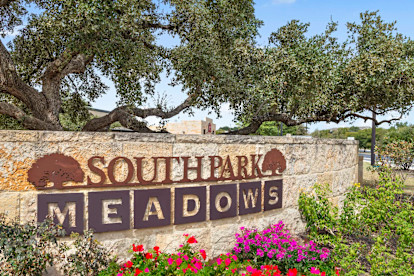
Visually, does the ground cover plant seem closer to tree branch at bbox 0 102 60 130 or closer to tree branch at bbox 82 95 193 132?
tree branch at bbox 0 102 60 130

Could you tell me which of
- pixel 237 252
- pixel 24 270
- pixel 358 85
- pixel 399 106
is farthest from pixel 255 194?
pixel 399 106

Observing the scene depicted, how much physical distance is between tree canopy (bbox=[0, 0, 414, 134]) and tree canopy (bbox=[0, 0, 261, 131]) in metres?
0.04

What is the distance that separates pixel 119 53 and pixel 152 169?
5126 mm

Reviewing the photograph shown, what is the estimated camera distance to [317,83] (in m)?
10.1

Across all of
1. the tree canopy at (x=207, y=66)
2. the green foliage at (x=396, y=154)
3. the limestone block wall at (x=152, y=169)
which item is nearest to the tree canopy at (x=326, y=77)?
the tree canopy at (x=207, y=66)

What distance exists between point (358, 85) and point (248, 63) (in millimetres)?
4120

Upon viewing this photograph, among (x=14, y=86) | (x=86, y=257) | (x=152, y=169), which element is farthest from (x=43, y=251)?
(x=14, y=86)

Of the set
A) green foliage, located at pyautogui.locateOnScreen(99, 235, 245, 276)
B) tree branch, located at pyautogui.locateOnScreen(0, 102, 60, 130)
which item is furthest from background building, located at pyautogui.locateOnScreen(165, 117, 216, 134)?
green foliage, located at pyautogui.locateOnScreen(99, 235, 245, 276)

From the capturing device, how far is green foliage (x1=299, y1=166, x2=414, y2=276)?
3.71 metres

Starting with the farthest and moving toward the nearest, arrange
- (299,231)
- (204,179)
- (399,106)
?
1. (399,106)
2. (299,231)
3. (204,179)

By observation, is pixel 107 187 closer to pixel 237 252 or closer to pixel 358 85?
pixel 237 252

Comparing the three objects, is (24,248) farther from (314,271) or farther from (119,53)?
(119,53)

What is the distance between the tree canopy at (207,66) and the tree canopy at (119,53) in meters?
0.04

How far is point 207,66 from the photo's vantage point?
9.28m
